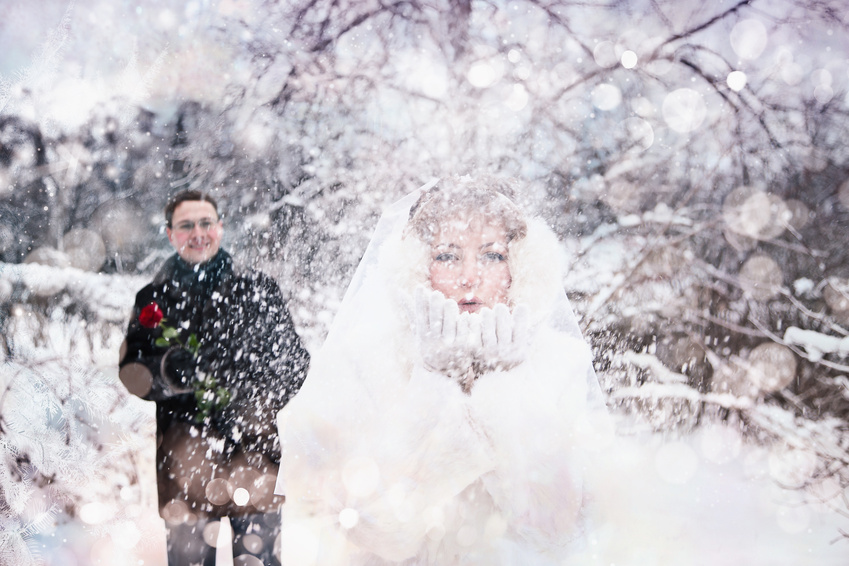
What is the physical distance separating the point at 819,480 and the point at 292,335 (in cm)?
169

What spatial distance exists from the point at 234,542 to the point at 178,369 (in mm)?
522

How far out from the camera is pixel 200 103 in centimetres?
157

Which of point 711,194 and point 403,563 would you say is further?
point 711,194

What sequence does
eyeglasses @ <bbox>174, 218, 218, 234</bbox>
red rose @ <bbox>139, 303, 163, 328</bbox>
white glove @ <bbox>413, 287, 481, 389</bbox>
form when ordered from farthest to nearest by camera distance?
eyeglasses @ <bbox>174, 218, 218, 234</bbox>, red rose @ <bbox>139, 303, 163, 328</bbox>, white glove @ <bbox>413, 287, 481, 389</bbox>

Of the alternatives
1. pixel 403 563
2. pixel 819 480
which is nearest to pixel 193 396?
pixel 403 563

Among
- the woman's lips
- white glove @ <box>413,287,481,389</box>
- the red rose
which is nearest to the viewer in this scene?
white glove @ <box>413,287,481,389</box>

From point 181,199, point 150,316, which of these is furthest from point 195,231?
point 150,316

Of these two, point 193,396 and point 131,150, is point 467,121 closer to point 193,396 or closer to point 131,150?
point 131,150

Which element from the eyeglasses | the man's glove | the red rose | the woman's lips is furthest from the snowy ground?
the eyeglasses

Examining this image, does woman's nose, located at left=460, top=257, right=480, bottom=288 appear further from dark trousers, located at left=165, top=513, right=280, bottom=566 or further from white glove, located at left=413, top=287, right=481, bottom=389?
dark trousers, located at left=165, top=513, right=280, bottom=566

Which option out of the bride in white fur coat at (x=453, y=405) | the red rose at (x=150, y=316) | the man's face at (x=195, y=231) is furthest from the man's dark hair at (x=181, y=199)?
the bride in white fur coat at (x=453, y=405)

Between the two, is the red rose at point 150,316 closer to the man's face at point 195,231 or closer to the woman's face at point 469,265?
the man's face at point 195,231

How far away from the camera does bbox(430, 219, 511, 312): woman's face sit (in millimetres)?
1085

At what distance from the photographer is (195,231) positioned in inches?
59.1
